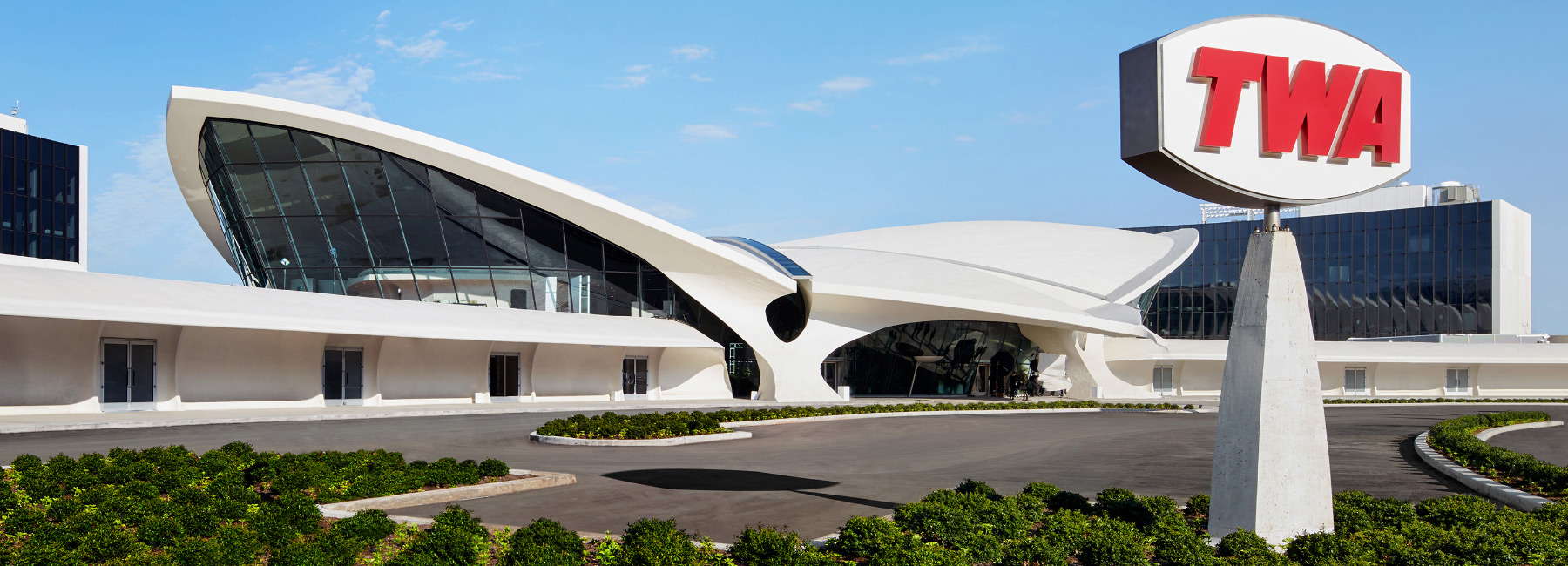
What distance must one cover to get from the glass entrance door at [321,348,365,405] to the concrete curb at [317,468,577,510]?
1795cm

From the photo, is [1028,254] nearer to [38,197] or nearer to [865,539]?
[865,539]

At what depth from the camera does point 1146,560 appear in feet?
27.2

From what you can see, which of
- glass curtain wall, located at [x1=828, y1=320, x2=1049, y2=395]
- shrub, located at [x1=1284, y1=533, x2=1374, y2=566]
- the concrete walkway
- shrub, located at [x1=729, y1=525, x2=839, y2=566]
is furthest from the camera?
glass curtain wall, located at [x1=828, y1=320, x2=1049, y2=395]

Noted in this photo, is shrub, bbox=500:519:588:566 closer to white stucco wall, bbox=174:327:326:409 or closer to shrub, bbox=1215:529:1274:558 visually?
shrub, bbox=1215:529:1274:558

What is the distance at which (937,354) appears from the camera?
46406mm

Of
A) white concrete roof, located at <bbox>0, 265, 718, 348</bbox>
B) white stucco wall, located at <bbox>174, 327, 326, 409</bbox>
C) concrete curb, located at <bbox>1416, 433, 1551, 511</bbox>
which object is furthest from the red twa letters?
white stucco wall, located at <bbox>174, 327, 326, 409</bbox>

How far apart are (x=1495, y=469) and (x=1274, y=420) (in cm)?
905

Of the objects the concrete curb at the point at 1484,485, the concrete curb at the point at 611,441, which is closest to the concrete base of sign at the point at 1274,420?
the concrete curb at the point at 1484,485

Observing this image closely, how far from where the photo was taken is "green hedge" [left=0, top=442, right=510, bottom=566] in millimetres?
8094

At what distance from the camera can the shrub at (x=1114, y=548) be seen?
827 cm

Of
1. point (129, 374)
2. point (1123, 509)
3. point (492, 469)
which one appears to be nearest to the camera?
point (1123, 509)

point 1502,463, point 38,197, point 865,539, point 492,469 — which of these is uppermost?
point 38,197

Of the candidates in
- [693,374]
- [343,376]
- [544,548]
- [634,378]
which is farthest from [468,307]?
[544,548]

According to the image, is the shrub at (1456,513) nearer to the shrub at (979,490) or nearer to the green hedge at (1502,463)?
the green hedge at (1502,463)
